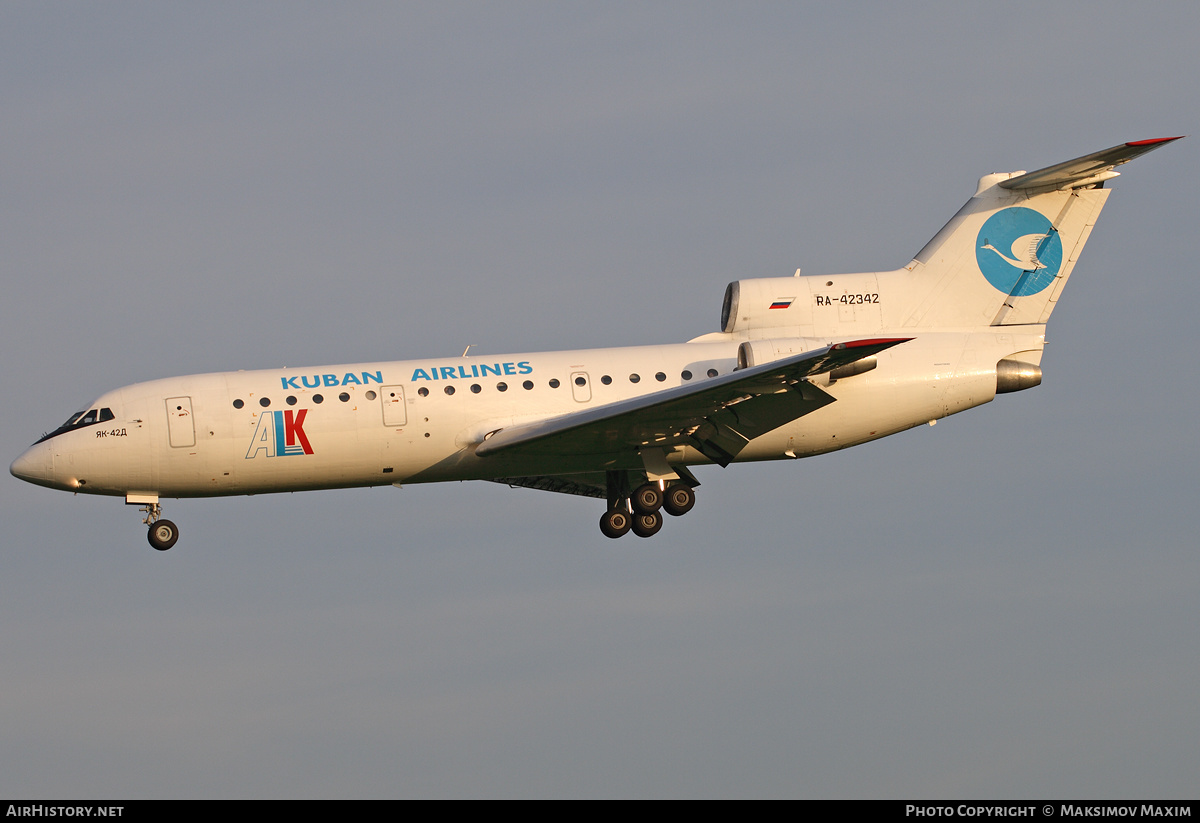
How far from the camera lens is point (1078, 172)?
3091cm

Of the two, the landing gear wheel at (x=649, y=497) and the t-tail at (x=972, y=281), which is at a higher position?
the t-tail at (x=972, y=281)

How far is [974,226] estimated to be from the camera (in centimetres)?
3178

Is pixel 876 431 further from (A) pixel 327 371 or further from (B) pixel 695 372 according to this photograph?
(A) pixel 327 371

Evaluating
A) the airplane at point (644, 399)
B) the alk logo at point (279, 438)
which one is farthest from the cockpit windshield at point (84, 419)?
the alk logo at point (279, 438)

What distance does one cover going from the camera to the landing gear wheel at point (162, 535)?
29297mm

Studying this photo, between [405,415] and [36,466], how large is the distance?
8137 mm

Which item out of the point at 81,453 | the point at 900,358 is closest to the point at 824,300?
the point at 900,358

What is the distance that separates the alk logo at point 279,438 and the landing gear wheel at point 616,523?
7196 millimetres

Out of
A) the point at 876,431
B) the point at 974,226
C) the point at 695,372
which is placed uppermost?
the point at 974,226

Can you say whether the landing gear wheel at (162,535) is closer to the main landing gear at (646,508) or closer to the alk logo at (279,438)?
the alk logo at (279,438)

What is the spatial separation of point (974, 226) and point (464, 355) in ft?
41.5

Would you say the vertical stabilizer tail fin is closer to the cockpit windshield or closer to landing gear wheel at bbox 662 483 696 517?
landing gear wheel at bbox 662 483 696 517

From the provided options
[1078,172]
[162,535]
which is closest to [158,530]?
[162,535]

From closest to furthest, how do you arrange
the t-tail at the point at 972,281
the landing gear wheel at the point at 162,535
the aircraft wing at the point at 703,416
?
the aircraft wing at the point at 703,416, the landing gear wheel at the point at 162,535, the t-tail at the point at 972,281
